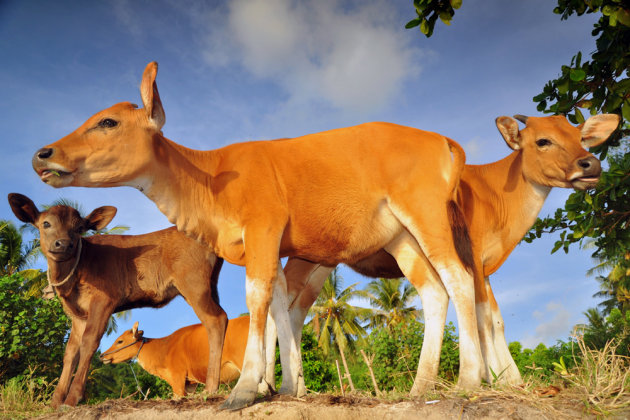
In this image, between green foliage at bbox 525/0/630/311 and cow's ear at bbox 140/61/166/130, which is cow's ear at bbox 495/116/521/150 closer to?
→ green foliage at bbox 525/0/630/311

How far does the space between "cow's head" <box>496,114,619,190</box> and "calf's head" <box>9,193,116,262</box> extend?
4903 millimetres

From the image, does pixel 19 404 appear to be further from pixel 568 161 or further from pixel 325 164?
pixel 568 161

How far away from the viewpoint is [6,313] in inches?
376

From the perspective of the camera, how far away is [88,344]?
538 centimetres

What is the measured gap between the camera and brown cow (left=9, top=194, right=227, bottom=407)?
18.3 feet

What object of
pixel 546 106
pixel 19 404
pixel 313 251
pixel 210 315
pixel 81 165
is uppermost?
pixel 546 106

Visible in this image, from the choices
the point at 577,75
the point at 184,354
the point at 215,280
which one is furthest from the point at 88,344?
the point at 577,75

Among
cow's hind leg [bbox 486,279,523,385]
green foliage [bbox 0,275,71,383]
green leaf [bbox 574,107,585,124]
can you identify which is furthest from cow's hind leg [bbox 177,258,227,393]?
green foliage [bbox 0,275,71,383]

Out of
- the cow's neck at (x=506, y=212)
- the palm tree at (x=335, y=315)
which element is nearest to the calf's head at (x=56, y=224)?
the cow's neck at (x=506, y=212)

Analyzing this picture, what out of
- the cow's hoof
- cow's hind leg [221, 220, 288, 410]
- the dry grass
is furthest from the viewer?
cow's hind leg [221, 220, 288, 410]

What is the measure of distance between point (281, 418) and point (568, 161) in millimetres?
3738

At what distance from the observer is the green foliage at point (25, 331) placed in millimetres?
9406

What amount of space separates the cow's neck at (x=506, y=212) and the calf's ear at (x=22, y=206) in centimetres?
503

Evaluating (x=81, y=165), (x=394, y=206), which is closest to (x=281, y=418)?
(x=394, y=206)
